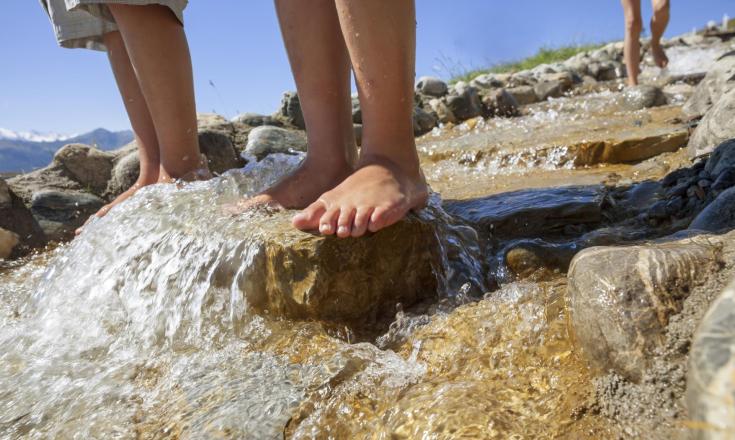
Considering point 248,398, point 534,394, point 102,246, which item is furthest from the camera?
point 102,246

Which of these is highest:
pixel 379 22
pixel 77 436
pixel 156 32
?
pixel 156 32

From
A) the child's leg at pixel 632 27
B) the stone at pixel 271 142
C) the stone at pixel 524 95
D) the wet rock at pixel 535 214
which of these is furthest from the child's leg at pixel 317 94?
the stone at pixel 524 95

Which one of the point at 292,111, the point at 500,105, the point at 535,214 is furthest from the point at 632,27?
the point at 535,214

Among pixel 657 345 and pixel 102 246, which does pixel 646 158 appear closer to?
pixel 657 345

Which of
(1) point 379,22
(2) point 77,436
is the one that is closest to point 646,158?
(1) point 379,22

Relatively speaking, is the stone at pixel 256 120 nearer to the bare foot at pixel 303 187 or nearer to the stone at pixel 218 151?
the stone at pixel 218 151

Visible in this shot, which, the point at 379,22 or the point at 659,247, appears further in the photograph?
the point at 379,22

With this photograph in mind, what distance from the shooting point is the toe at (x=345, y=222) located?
4.92 ft

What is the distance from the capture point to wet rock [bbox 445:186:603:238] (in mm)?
2033

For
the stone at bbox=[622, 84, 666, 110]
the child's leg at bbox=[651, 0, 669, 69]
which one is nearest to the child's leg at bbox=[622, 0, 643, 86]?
the child's leg at bbox=[651, 0, 669, 69]

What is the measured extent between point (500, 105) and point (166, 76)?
17.3ft

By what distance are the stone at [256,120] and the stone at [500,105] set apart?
279 cm

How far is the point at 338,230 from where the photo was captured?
4.93ft

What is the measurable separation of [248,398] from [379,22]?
1.08 m
